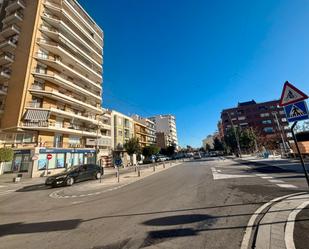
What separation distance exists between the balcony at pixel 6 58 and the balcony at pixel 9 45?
653mm

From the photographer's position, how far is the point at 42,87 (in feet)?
94.9

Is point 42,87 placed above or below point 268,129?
above

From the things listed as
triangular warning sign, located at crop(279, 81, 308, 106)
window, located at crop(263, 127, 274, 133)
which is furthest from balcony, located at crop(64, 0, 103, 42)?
window, located at crop(263, 127, 274, 133)

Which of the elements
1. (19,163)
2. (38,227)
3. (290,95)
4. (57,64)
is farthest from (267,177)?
(57,64)

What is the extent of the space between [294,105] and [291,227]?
9.29 feet

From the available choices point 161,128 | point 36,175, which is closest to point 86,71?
point 36,175

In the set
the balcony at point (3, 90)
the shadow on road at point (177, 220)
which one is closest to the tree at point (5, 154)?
the balcony at point (3, 90)

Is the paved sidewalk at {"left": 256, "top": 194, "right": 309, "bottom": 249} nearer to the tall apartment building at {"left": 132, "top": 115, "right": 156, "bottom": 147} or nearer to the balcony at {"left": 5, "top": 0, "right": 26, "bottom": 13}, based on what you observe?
the balcony at {"left": 5, "top": 0, "right": 26, "bottom": 13}

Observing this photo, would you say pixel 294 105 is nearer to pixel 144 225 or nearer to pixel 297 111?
pixel 297 111

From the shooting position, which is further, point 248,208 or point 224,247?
point 248,208

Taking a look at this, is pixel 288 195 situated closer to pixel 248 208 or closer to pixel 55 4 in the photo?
pixel 248 208

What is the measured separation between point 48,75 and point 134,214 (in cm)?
2915

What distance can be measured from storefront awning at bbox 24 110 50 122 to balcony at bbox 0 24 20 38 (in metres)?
15.0

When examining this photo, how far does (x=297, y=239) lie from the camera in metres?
3.55
